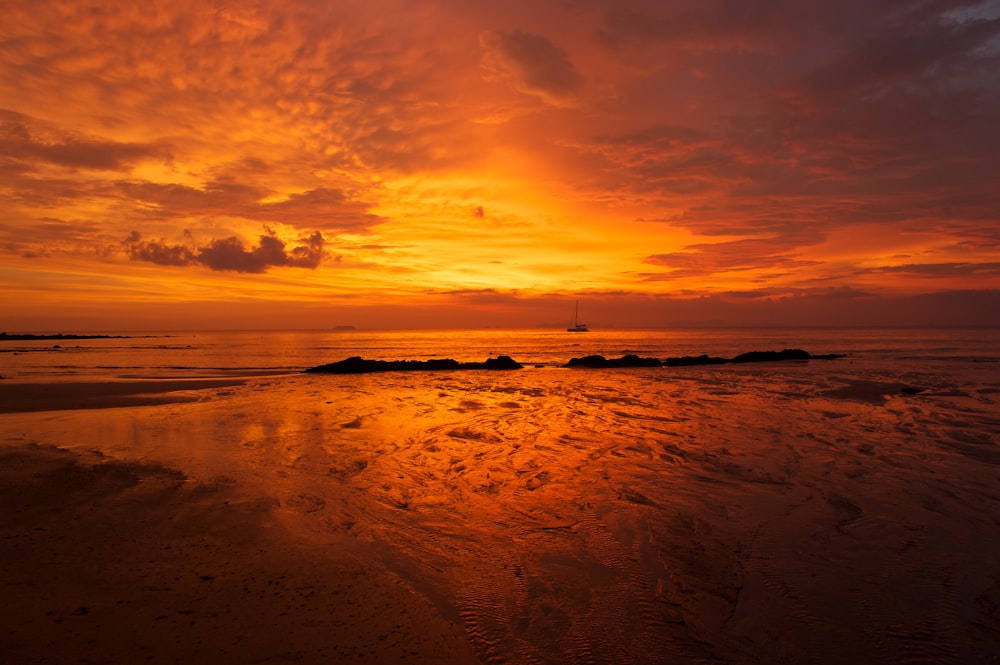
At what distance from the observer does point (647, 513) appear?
329 inches

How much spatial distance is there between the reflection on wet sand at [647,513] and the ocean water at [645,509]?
1.5 inches

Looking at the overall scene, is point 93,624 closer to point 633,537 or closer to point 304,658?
point 304,658

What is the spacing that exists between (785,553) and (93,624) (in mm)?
7628

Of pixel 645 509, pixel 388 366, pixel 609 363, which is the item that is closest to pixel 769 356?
pixel 609 363

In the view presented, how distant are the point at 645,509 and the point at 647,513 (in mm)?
189

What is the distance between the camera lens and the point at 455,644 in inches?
189

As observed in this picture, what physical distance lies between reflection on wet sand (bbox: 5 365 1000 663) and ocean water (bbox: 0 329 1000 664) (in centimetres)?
4

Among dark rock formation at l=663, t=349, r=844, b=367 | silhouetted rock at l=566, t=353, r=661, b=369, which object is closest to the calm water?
silhouetted rock at l=566, t=353, r=661, b=369

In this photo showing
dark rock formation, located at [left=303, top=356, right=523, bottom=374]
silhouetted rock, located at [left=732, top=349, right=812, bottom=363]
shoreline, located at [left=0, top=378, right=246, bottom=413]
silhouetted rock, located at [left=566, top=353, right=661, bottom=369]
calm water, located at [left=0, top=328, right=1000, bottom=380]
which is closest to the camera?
shoreline, located at [left=0, top=378, right=246, bottom=413]

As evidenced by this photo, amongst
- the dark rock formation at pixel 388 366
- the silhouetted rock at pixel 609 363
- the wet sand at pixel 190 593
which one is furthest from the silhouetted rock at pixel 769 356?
the wet sand at pixel 190 593

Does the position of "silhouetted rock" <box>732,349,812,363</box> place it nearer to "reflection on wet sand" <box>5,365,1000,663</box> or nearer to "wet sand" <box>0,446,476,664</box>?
"reflection on wet sand" <box>5,365,1000,663</box>

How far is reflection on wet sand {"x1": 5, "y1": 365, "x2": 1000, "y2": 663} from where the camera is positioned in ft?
16.6

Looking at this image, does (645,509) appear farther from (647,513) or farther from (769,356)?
(769,356)

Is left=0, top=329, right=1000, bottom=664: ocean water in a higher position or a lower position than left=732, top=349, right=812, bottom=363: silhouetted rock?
lower
